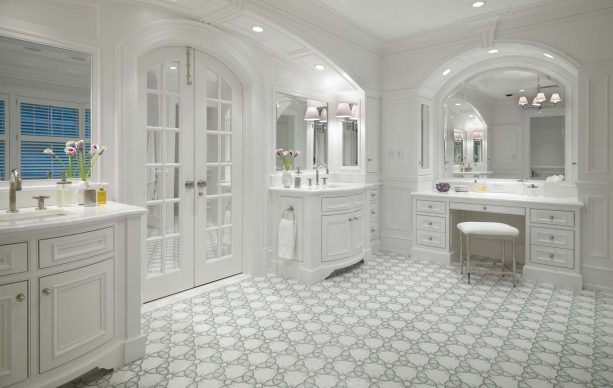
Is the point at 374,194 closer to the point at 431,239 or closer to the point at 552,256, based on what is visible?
the point at 431,239

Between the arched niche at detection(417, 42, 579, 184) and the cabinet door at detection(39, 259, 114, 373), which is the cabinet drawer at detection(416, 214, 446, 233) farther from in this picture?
the cabinet door at detection(39, 259, 114, 373)

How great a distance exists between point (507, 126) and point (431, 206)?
137 centimetres

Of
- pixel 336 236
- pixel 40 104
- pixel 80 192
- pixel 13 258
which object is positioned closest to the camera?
pixel 13 258

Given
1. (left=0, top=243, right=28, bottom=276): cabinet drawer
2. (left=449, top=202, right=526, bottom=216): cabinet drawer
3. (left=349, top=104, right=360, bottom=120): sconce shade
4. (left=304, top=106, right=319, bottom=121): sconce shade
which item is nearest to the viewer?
(left=0, top=243, right=28, bottom=276): cabinet drawer

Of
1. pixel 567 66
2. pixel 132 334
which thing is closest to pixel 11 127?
pixel 132 334

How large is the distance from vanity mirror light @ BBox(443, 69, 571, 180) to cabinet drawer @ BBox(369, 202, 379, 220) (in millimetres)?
1108

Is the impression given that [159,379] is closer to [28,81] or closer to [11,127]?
[11,127]

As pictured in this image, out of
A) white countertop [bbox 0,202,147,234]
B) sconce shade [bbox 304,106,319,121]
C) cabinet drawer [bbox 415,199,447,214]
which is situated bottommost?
cabinet drawer [bbox 415,199,447,214]

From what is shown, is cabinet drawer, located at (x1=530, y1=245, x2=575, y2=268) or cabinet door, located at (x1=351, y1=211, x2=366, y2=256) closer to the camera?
cabinet drawer, located at (x1=530, y1=245, x2=575, y2=268)

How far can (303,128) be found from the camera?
4.92 m

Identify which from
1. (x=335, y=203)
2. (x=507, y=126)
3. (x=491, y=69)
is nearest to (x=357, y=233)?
(x=335, y=203)

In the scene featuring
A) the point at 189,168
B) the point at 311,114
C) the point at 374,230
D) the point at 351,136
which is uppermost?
the point at 311,114

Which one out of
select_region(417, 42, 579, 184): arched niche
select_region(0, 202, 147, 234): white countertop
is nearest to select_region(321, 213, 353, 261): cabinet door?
select_region(417, 42, 579, 184): arched niche

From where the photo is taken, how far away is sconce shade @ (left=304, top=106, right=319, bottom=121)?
492cm
